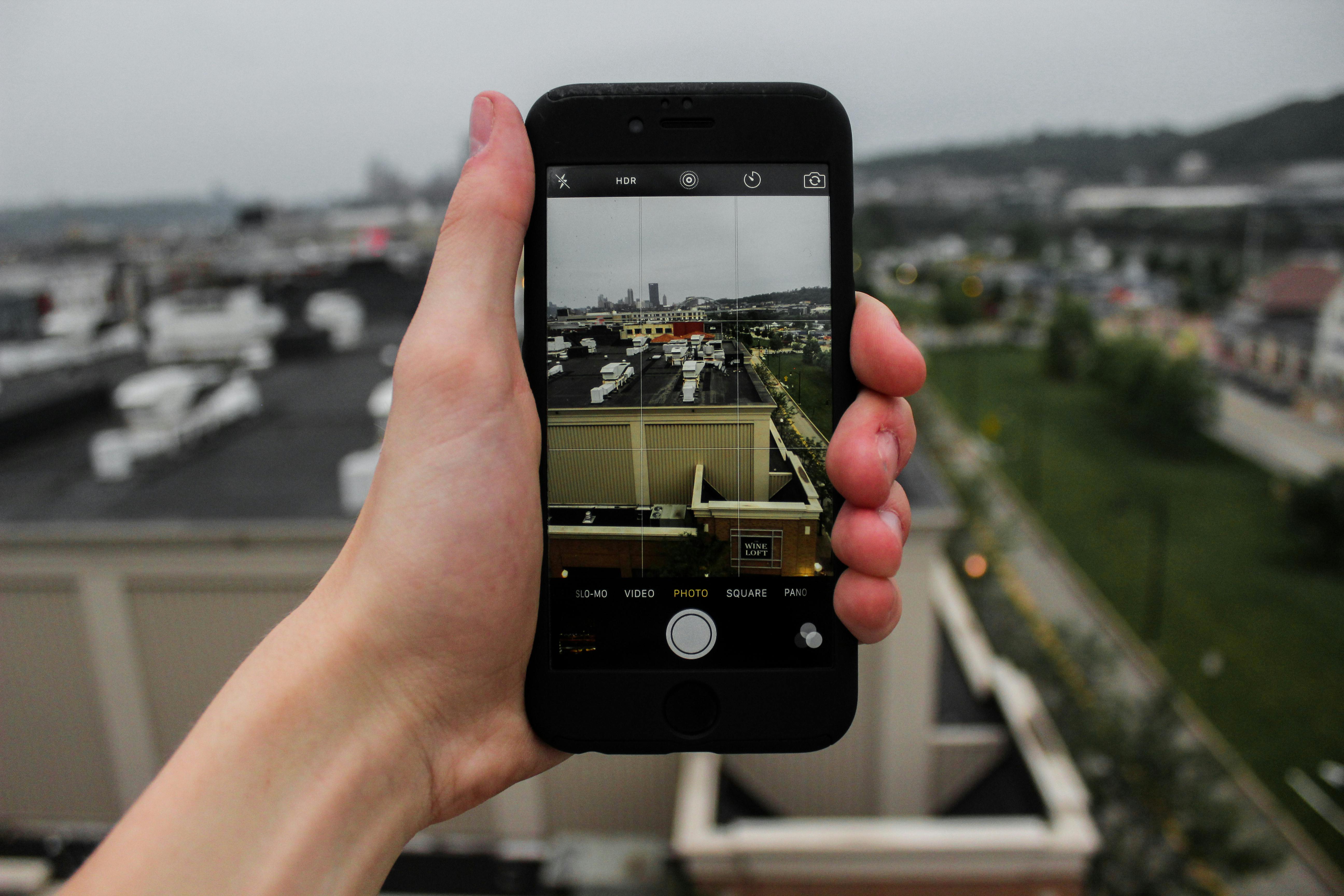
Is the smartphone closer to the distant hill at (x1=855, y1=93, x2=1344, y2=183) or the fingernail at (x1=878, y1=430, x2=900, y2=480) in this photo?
the fingernail at (x1=878, y1=430, x2=900, y2=480)

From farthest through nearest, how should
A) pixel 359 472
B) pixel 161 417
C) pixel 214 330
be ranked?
pixel 214 330 → pixel 161 417 → pixel 359 472

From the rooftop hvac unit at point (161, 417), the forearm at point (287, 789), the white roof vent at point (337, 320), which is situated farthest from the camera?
the white roof vent at point (337, 320)

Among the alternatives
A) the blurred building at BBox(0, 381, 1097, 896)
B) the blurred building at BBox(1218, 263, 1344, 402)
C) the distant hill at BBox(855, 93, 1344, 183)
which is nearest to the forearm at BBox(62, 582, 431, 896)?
the blurred building at BBox(0, 381, 1097, 896)

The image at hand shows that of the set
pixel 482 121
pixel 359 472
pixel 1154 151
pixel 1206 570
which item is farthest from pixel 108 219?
pixel 1154 151

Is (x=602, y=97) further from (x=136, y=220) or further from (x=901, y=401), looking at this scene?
(x=136, y=220)

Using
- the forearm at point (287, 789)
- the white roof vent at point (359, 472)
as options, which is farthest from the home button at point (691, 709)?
the white roof vent at point (359, 472)

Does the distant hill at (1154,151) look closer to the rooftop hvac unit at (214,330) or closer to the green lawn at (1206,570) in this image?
the green lawn at (1206,570)

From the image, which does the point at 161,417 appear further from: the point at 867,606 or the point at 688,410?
the point at 867,606
